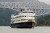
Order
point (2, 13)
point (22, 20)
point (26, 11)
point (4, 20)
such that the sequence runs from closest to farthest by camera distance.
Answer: point (22, 20)
point (26, 11)
point (4, 20)
point (2, 13)

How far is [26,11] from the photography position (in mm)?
45344

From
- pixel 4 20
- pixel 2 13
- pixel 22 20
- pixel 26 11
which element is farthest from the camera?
pixel 2 13

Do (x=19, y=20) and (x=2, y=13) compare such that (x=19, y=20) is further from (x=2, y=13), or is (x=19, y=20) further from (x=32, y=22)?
(x=2, y=13)

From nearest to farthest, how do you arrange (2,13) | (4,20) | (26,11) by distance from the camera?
(26,11)
(4,20)
(2,13)

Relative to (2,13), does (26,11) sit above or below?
above

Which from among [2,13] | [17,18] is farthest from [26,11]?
Answer: [2,13]

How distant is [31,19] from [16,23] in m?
2.97

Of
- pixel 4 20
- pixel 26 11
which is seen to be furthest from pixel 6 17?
pixel 26 11

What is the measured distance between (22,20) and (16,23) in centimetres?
180

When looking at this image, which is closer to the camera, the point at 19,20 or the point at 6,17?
the point at 19,20

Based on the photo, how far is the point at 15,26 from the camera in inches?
1730

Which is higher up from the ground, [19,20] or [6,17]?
[19,20]

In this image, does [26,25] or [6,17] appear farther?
[6,17]

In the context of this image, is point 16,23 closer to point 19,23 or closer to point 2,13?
point 19,23
